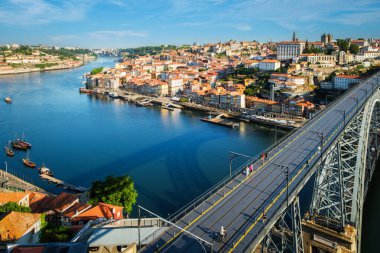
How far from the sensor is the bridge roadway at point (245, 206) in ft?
19.1

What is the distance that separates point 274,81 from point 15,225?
30370 mm

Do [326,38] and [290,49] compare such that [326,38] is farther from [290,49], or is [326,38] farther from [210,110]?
[210,110]

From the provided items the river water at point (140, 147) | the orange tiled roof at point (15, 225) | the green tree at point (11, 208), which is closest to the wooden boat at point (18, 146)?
the river water at point (140, 147)

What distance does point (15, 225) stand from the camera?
27.8 feet

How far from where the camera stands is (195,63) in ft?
205

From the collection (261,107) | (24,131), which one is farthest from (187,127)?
(24,131)

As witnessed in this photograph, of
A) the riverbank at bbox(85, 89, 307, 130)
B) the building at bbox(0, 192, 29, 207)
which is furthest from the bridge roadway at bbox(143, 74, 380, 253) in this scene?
the riverbank at bbox(85, 89, 307, 130)

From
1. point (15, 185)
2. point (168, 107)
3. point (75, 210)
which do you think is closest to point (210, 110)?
point (168, 107)

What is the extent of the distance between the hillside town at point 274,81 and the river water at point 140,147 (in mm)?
3840

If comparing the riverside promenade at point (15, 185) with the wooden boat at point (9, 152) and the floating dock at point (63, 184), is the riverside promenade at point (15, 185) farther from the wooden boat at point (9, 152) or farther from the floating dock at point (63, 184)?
the wooden boat at point (9, 152)

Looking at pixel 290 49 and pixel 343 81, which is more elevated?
pixel 290 49

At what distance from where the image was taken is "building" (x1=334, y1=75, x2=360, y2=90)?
30.9 metres

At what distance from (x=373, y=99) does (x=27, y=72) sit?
249 feet

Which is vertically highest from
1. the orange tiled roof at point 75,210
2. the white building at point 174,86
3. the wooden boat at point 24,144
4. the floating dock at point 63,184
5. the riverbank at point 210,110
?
the white building at point 174,86
